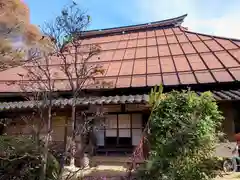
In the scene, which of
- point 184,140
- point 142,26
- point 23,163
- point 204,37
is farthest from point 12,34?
point 142,26

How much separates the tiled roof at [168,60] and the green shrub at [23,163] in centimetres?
392

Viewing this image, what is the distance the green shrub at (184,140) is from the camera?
5.51 metres

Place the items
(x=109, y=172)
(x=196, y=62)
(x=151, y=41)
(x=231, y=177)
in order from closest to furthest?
(x=231, y=177) < (x=109, y=172) < (x=196, y=62) < (x=151, y=41)

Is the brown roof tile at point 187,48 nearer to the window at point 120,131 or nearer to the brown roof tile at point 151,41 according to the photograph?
the brown roof tile at point 151,41

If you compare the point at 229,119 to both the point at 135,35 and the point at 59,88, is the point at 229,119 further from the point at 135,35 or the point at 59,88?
the point at 135,35

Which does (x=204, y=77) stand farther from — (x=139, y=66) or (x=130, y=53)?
(x=130, y=53)

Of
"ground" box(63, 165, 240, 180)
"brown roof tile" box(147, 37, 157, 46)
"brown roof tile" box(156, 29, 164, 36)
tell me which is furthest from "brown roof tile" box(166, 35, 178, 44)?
"ground" box(63, 165, 240, 180)

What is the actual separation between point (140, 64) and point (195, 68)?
220cm

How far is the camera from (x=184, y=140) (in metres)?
5.66

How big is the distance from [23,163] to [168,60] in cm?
677

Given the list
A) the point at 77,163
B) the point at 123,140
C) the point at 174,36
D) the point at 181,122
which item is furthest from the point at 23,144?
the point at 174,36

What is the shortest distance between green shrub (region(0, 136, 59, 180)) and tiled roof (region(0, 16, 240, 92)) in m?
3.92

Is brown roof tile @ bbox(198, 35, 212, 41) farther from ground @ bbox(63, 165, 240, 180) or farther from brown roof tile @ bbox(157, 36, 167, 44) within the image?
ground @ bbox(63, 165, 240, 180)

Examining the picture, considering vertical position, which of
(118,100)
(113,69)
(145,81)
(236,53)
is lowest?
(118,100)
